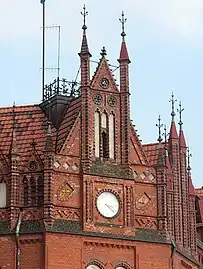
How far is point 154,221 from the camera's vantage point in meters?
58.8

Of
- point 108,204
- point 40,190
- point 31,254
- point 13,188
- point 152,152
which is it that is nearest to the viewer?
point 31,254

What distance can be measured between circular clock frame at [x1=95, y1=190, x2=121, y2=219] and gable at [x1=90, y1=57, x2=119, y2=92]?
5.97 metres

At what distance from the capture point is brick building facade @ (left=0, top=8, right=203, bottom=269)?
55781 millimetres

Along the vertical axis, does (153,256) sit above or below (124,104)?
below

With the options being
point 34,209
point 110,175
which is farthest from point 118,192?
point 34,209

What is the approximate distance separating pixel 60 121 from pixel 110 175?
471 cm

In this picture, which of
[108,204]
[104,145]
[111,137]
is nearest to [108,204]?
[108,204]

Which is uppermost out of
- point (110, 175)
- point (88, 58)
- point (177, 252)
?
point (88, 58)

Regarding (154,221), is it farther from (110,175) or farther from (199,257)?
(199,257)

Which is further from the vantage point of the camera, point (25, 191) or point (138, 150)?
point (138, 150)

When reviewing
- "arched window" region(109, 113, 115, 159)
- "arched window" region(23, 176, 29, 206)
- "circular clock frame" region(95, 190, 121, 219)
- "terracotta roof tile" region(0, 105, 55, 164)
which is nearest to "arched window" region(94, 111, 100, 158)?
"arched window" region(109, 113, 115, 159)

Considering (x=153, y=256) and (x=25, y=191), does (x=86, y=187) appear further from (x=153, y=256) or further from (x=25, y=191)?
(x=153, y=256)

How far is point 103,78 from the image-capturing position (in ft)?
196

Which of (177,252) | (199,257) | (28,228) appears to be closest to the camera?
(28,228)
